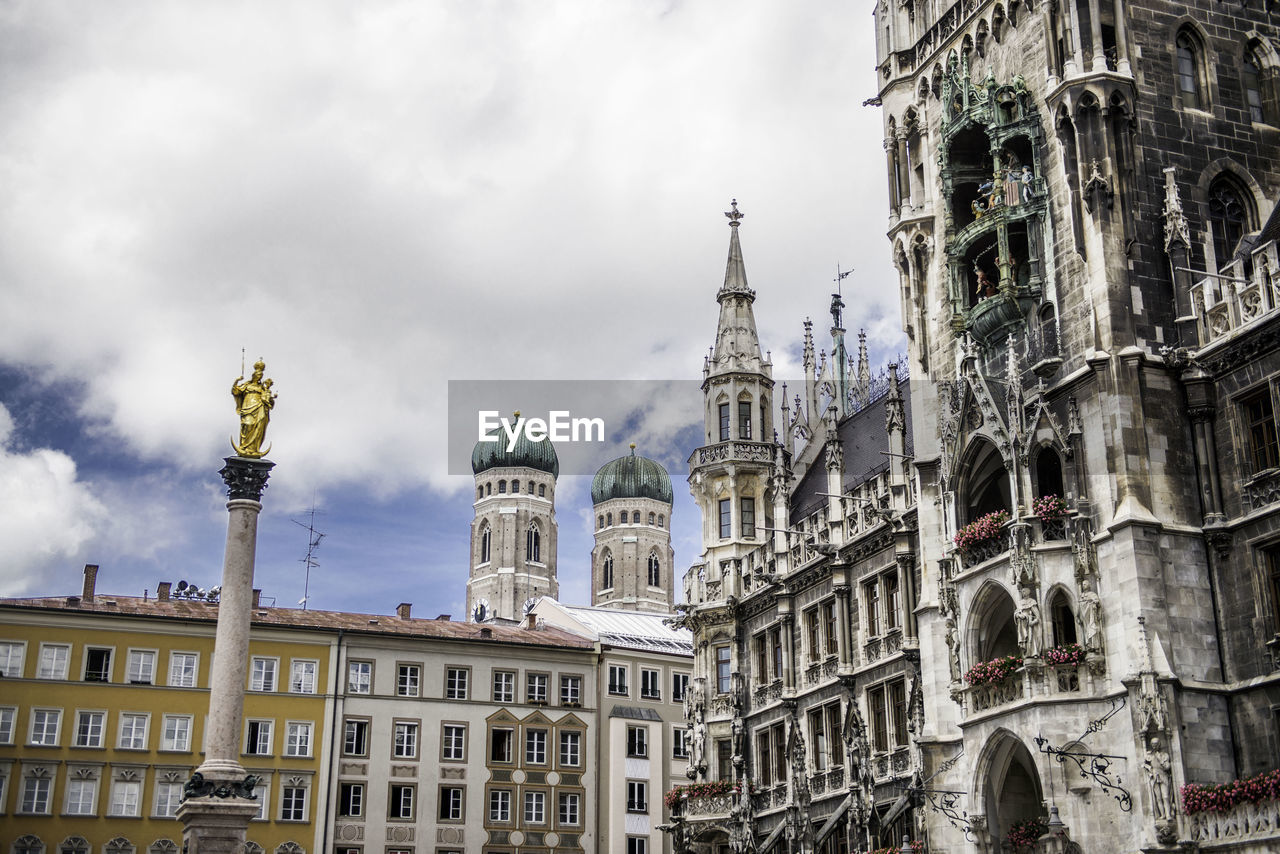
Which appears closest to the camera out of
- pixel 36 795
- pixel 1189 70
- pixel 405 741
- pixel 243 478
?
pixel 1189 70

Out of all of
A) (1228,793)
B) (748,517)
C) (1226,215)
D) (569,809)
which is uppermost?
(1226,215)

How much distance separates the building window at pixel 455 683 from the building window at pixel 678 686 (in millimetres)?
12002

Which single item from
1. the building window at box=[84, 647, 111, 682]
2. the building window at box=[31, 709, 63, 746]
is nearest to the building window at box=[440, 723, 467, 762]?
the building window at box=[84, 647, 111, 682]

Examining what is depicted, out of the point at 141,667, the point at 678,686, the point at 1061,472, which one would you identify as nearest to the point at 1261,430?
the point at 1061,472

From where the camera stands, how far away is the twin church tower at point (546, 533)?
172500mm

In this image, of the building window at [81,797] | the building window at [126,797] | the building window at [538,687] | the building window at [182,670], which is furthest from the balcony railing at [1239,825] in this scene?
the building window at [81,797]

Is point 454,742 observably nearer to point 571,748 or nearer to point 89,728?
point 571,748

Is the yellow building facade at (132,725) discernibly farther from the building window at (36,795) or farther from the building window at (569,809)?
the building window at (569,809)

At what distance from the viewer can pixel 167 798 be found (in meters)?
67.6

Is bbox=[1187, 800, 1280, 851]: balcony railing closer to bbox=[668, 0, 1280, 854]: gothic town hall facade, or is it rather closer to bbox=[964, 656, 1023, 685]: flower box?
bbox=[668, 0, 1280, 854]: gothic town hall facade

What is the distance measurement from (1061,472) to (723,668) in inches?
929

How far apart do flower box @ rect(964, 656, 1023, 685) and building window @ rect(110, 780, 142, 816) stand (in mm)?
43205

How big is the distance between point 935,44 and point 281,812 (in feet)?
148

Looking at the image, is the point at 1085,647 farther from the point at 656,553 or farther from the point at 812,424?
the point at 656,553
